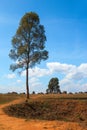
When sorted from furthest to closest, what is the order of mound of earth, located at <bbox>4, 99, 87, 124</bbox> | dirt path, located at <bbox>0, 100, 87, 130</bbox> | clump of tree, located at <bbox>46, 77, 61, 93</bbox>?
clump of tree, located at <bbox>46, 77, 61, 93</bbox> < mound of earth, located at <bbox>4, 99, 87, 124</bbox> < dirt path, located at <bbox>0, 100, 87, 130</bbox>

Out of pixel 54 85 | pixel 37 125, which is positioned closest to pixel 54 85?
pixel 54 85

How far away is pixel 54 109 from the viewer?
4084 cm

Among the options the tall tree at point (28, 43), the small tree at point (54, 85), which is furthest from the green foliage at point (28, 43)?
the small tree at point (54, 85)

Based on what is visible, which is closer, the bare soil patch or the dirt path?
the dirt path

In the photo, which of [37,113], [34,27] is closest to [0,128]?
[37,113]

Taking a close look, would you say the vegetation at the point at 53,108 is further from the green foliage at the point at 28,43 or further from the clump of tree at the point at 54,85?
the clump of tree at the point at 54,85

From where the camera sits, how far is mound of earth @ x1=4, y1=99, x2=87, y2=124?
37.8 metres

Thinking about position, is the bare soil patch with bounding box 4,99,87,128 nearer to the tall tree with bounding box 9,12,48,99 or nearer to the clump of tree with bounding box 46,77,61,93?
the tall tree with bounding box 9,12,48,99

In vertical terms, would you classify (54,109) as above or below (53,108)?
below

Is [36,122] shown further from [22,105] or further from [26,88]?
[26,88]

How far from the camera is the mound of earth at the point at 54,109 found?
37781mm

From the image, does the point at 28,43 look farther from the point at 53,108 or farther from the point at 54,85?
the point at 54,85

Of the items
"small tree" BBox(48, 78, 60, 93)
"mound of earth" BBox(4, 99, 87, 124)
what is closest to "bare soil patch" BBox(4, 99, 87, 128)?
"mound of earth" BBox(4, 99, 87, 124)

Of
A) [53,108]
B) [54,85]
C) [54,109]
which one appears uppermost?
[54,85]
